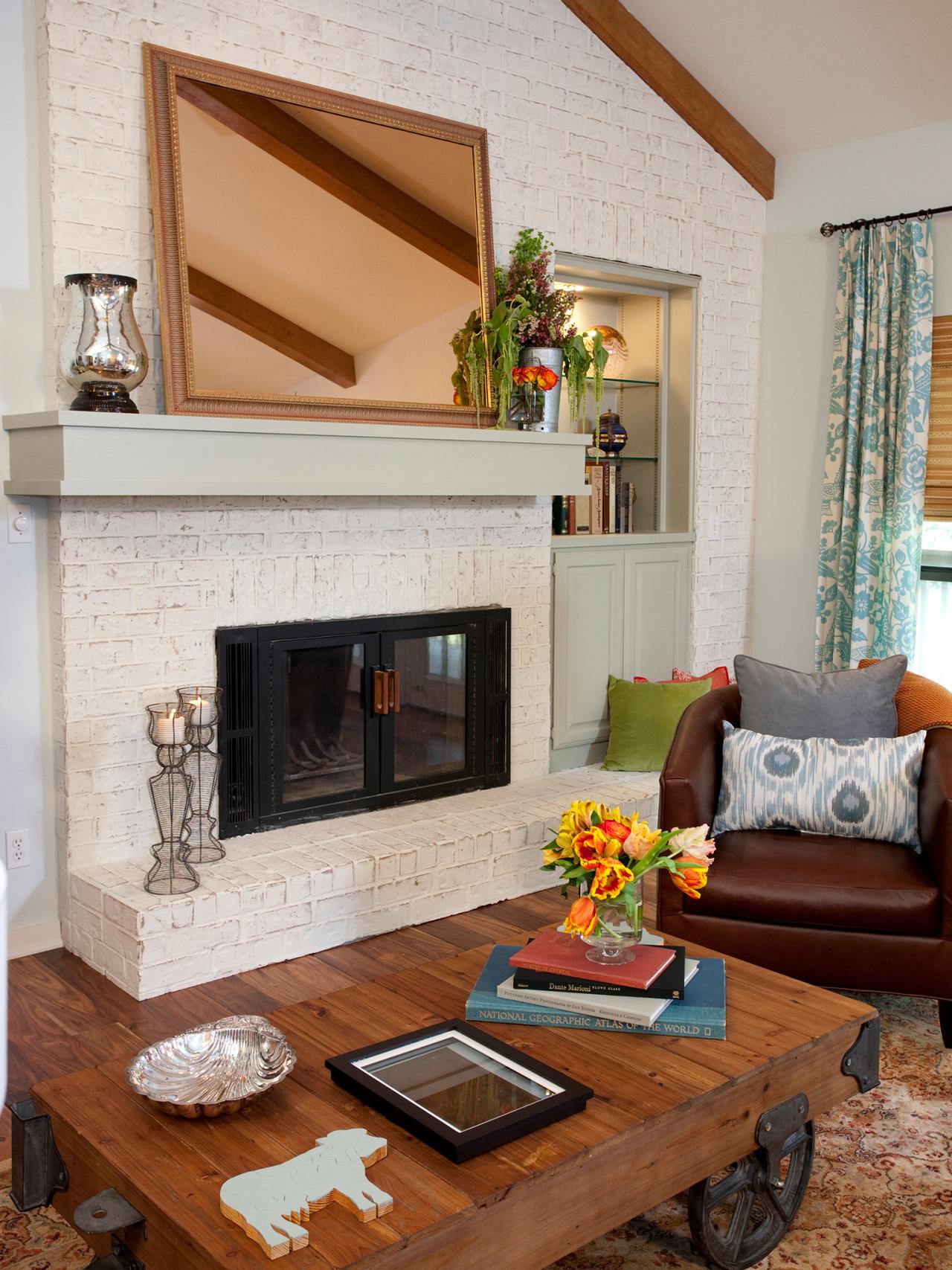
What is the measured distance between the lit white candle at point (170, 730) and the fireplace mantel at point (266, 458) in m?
0.63

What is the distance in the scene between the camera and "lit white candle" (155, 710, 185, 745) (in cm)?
343

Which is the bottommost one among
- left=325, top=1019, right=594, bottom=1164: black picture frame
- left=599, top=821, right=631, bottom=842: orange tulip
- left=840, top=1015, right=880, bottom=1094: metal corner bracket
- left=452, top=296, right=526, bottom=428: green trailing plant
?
left=840, top=1015, right=880, bottom=1094: metal corner bracket

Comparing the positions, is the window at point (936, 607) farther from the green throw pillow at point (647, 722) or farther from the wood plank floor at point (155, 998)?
the wood plank floor at point (155, 998)

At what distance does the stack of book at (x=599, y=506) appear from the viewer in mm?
4863

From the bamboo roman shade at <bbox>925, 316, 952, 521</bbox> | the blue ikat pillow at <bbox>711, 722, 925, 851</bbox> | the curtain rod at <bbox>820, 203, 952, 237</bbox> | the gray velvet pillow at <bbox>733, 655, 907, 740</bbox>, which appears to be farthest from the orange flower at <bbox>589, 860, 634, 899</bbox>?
the curtain rod at <bbox>820, 203, 952, 237</bbox>

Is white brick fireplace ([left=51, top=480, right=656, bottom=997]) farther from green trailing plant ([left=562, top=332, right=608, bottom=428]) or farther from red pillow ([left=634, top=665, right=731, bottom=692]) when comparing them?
red pillow ([left=634, top=665, right=731, bottom=692])

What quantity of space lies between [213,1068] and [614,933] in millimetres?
753

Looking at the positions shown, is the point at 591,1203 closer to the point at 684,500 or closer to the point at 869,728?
the point at 869,728

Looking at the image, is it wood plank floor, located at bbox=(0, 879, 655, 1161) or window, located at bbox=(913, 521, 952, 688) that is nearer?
wood plank floor, located at bbox=(0, 879, 655, 1161)

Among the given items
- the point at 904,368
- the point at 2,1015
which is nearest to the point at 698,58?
the point at 904,368

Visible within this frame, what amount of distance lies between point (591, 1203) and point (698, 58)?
433cm

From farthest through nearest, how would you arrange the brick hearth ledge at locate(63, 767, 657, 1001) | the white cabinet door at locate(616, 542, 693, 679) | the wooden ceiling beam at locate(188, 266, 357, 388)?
the white cabinet door at locate(616, 542, 693, 679)
the wooden ceiling beam at locate(188, 266, 357, 388)
the brick hearth ledge at locate(63, 767, 657, 1001)

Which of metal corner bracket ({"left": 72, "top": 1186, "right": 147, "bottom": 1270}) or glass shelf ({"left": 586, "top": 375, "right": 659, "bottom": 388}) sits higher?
glass shelf ({"left": 586, "top": 375, "right": 659, "bottom": 388})

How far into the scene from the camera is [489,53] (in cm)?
423
